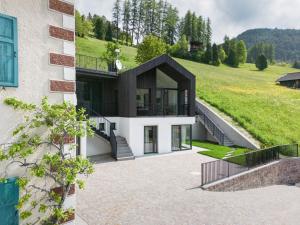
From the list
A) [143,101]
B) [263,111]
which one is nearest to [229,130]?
[263,111]

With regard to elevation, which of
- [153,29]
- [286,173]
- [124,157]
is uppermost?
[153,29]

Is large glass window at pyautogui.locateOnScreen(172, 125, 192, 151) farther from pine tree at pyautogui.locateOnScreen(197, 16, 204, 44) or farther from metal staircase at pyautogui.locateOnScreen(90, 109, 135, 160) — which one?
pine tree at pyautogui.locateOnScreen(197, 16, 204, 44)

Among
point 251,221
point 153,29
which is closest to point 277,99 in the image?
point 251,221

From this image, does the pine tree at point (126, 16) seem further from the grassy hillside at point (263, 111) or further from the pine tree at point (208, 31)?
the grassy hillside at point (263, 111)

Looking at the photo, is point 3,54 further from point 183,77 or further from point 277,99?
point 277,99

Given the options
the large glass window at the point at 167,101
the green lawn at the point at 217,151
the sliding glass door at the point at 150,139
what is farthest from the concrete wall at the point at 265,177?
the large glass window at the point at 167,101

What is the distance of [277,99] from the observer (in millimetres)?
42844

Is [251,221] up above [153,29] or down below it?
below

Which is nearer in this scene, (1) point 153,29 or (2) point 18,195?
(2) point 18,195

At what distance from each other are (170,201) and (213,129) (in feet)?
57.4

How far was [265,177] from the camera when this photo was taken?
17.1 metres

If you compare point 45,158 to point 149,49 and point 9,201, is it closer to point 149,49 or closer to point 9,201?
point 9,201

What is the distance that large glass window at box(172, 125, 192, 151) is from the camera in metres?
22.8

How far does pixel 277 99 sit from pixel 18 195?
1761 inches
